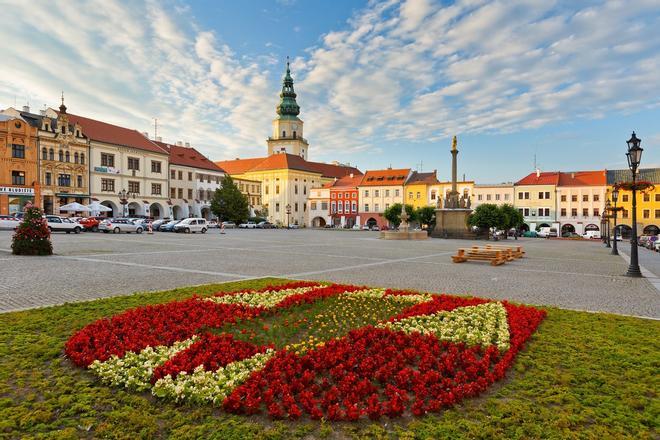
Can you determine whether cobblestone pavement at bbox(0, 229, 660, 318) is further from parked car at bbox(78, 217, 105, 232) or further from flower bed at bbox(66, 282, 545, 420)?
parked car at bbox(78, 217, 105, 232)

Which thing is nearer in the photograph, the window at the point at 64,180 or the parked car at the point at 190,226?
the parked car at the point at 190,226

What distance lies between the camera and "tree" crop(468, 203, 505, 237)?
4922 cm

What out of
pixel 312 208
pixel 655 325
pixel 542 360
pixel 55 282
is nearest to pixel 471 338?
pixel 542 360

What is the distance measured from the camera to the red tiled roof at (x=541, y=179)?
7612 cm

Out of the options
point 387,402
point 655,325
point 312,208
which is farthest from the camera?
point 312,208

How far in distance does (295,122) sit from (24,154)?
7241 centimetres

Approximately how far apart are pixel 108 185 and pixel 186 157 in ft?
61.5

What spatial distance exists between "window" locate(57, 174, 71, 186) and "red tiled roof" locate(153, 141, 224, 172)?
18351 millimetres

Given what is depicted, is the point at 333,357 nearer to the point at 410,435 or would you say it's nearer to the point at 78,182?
the point at 410,435

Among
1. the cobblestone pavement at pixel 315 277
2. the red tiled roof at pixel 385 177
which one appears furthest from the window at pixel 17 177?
the red tiled roof at pixel 385 177

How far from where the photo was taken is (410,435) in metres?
3.56

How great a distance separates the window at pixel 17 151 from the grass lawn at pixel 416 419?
54693 millimetres

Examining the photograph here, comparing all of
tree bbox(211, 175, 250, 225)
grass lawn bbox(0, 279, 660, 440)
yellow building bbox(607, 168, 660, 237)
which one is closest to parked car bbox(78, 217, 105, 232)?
tree bbox(211, 175, 250, 225)

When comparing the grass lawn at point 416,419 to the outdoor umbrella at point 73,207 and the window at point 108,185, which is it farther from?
the window at point 108,185
